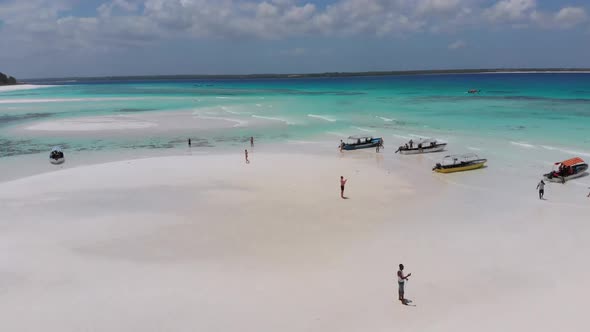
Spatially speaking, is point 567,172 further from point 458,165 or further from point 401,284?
point 401,284

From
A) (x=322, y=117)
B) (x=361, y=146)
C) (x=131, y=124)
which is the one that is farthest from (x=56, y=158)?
(x=322, y=117)

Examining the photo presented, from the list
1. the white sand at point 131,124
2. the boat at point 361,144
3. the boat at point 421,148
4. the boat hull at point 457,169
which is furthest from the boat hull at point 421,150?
the white sand at point 131,124

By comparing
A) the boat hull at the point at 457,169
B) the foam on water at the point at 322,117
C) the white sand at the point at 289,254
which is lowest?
the white sand at the point at 289,254

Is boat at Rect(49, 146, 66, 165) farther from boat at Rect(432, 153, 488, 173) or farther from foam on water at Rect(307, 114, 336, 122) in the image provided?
foam on water at Rect(307, 114, 336, 122)

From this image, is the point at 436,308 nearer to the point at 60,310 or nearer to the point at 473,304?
the point at 473,304

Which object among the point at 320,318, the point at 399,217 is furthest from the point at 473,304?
the point at 399,217

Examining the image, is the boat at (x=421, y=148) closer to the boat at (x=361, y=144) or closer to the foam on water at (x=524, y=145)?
the boat at (x=361, y=144)
